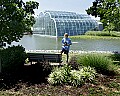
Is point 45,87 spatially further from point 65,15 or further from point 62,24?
point 65,15

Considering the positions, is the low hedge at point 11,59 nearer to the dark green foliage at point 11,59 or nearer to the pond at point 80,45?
the dark green foliage at point 11,59

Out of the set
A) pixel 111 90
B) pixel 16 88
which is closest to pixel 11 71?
pixel 16 88

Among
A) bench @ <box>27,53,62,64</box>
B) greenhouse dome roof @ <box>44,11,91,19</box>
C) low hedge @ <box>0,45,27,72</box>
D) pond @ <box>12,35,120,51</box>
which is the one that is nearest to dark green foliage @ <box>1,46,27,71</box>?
low hedge @ <box>0,45,27,72</box>

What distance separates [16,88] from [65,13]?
162 feet

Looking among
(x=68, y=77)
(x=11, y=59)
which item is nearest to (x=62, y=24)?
(x=11, y=59)

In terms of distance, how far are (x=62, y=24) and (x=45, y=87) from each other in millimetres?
41629

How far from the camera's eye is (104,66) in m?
9.35

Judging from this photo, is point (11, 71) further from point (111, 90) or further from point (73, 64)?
point (111, 90)

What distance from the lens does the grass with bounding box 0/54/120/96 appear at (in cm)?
680

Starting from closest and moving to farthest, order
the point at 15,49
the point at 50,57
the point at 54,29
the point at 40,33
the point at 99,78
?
the point at 99,78 → the point at 15,49 → the point at 50,57 → the point at 54,29 → the point at 40,33

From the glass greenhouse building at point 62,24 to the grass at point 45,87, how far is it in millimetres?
38513

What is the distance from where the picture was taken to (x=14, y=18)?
9.04 meters

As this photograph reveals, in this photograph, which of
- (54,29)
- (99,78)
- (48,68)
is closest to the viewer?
(99,78)

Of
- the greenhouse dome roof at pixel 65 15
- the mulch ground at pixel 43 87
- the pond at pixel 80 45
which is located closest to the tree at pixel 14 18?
the mulch ground at pixel 43 87
